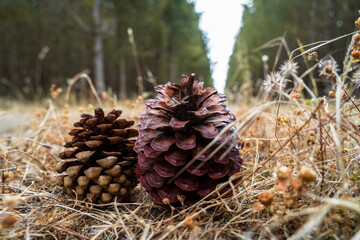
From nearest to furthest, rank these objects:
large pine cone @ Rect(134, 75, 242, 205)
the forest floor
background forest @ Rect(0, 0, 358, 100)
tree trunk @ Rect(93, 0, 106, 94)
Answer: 1. the forest floor
2. large pine cone @ Rect(134, 75, 242, 205)
3. tree trunk @ Rect(93, 0, 106, 94)
4. background forest @ Rect(0, 0, 358, 100)

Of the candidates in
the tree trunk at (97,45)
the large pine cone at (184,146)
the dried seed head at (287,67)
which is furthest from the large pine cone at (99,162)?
the tree trunk at (97,45)

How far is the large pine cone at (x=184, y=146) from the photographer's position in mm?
810

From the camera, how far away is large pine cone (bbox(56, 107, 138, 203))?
923 millimetres

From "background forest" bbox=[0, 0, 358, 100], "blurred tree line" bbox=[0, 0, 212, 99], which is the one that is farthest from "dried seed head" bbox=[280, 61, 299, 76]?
"blurred tree line" bbox=[0, 0, 212, 99]

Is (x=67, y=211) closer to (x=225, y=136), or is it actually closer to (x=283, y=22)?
(x=225, y=136)


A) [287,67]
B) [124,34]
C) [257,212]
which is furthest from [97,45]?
[257,212]

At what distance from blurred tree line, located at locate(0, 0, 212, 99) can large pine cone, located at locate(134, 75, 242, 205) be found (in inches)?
280

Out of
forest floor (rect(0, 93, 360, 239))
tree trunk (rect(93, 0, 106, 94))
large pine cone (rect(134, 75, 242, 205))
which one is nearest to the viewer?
forest floor (rect(0, 93, 360, 239))

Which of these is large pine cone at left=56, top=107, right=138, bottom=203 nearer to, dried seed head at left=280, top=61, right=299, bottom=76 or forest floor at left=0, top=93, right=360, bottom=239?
forest floor at left=0, top=93, right=360, bottom=239

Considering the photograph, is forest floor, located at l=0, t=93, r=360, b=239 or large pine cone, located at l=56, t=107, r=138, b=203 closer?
forest floor, located at l=0, t=93, r=360, b=239

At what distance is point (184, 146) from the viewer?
791 mm

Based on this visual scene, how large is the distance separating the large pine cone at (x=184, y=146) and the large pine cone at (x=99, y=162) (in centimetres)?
12

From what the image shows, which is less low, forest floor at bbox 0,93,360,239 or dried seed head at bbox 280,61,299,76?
dried seed head at bbox 280,61,299,76

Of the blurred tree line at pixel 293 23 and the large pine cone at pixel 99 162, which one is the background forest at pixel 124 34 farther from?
the large pine cone at pixel 99 162
